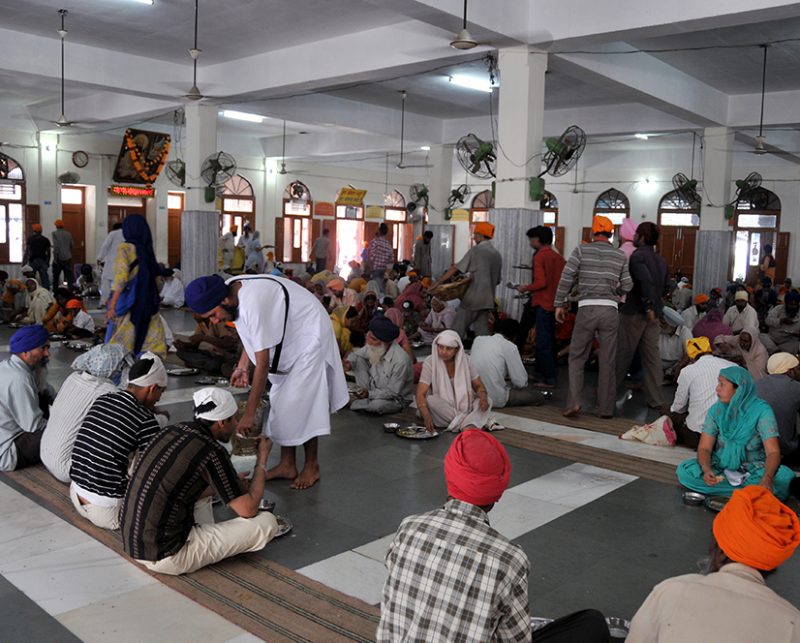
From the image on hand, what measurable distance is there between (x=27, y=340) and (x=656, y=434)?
12.5ft

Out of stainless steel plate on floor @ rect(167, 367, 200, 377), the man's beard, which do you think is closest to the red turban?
the man's beard

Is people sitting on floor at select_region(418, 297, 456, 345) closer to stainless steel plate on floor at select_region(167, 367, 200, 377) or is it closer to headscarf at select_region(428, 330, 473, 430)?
stainless steel plate on floor at select_region(167, 367, 200, 377)

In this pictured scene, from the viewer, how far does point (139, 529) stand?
272 cm

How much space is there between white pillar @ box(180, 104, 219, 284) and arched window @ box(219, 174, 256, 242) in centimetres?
698

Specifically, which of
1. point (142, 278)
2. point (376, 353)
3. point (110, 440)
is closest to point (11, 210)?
point (142, 278)

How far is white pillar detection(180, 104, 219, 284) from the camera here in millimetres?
11445

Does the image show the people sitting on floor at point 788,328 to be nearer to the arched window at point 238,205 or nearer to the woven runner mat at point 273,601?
the woven runner mat at point 273,601

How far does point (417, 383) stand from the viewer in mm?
6230

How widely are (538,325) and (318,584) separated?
13.9ft

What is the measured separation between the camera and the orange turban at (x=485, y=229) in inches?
284

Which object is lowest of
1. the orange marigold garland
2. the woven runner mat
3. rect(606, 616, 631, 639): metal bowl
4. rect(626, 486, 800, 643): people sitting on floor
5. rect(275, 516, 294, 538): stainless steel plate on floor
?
the woven runner mat

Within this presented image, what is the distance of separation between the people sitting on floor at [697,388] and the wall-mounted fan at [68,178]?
1455cm

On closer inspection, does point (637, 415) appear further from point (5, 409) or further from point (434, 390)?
point (5, 409)

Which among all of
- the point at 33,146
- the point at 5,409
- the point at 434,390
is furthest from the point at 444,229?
the point at 5,409
